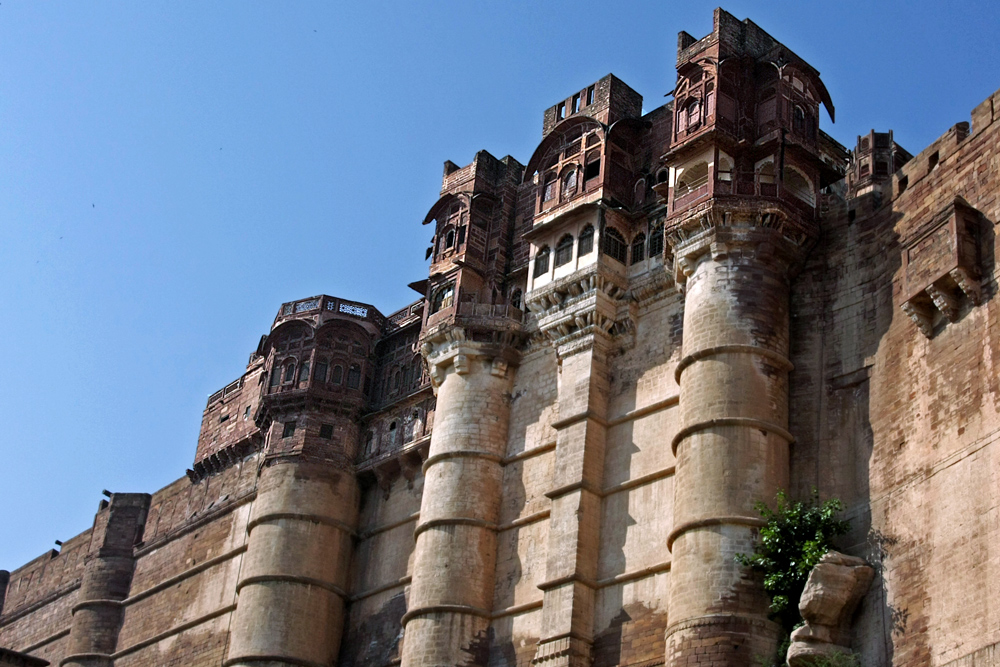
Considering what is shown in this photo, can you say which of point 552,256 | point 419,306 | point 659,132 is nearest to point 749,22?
point 659,132

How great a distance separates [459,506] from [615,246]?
5.27 m

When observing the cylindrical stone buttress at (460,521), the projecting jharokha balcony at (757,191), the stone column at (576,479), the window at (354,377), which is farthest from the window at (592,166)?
the window at (354,377)

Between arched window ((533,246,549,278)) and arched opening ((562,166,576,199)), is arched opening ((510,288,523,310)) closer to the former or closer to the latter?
arched window ((533,246,549,278))

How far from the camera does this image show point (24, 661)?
31391mm

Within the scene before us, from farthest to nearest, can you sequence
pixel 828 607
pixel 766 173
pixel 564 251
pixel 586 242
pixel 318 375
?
pixel 318 375 < pixel 564 251 < pixel 586 242 < pixel 766 173 < pixel 828 607

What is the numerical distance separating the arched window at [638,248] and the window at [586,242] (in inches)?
29.3

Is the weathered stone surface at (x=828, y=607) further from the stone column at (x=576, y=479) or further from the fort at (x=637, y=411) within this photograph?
the stone column at (x=576, y=479)

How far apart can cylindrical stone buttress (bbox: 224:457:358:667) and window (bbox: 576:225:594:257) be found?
283 inches

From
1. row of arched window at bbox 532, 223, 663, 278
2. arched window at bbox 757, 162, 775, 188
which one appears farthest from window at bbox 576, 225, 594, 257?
arched window at bbox 757, 162, 775, 188

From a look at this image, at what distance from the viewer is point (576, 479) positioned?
2505 cm

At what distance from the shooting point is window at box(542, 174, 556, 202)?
2870cm

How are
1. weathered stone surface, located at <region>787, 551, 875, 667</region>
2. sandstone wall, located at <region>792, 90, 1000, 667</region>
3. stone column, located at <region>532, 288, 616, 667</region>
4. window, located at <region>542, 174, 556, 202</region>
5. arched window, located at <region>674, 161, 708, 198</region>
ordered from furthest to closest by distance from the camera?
1. window, located at <region>542, 174, 556, 202</region>
2. arched window, located at <region>674, 161, 708, 198</region>
3. stone column, located at <region>532, 288, 616, 667</region>
4. weathered stone surface, located at <region>787, 551, 875, 667</region>
5. sandstone wall, located at <region>792, 90, 1000, 667</region>

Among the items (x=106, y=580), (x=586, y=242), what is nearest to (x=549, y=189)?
(x=586, y=242)

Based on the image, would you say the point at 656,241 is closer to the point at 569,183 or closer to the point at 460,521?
the point at 569,183
